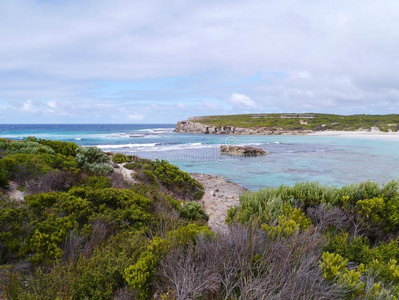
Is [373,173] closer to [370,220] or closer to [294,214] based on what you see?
[370,220]

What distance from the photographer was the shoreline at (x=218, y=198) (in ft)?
29.6

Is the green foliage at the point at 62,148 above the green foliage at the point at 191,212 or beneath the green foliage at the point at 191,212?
above

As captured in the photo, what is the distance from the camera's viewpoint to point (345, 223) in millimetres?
5078

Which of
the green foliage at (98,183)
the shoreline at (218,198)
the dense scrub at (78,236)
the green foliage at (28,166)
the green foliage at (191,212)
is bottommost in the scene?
the shoreline at (218,198)

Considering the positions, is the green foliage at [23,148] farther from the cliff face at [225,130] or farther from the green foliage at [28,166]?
the cliff face at [225,130]

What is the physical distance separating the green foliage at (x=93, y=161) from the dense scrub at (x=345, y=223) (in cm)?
611

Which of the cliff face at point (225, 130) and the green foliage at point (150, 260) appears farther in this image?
the cliff face at point (225, 130)

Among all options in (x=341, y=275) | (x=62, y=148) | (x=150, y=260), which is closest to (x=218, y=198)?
(x=62, y=148)

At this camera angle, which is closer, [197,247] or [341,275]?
[341,275]

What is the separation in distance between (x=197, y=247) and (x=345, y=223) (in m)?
3.41

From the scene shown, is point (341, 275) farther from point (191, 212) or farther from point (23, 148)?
point (23, 148)

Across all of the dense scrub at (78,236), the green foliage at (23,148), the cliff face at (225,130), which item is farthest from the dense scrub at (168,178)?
the cliff face at (225,130)

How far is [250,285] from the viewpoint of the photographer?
8.25 feet

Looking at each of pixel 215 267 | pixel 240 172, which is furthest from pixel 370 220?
pixel 240 172
